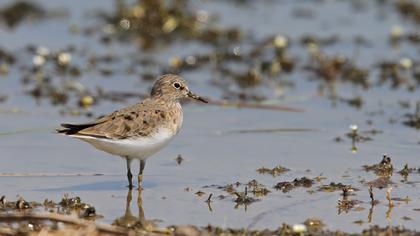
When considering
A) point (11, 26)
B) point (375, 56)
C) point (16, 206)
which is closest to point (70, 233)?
point (16, 206)

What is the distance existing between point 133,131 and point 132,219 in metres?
1.20

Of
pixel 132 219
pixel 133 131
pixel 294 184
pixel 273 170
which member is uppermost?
pixel 133 131

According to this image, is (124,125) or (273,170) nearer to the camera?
(124,125)

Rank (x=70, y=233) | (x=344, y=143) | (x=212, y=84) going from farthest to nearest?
1. (x=212, y=84)
2. (x=344, y=143)
3. (x=70, y=233)

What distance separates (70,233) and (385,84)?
8087mm

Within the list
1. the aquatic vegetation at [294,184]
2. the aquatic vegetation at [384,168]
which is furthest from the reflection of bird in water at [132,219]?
the aquatic vegetation at [384,168]

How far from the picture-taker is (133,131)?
376 inches

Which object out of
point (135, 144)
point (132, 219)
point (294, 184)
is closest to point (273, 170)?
point (294, 184)

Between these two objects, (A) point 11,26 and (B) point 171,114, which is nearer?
(B) point 171,114

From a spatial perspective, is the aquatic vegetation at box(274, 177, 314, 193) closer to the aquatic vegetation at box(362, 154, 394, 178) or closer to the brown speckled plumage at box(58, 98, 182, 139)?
the aquatic vegetation at box(362, 154, 394, 178)

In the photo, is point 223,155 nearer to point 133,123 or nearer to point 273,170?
point 273,170

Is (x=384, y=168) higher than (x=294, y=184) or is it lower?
higher

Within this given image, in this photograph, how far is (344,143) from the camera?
11.5 meters

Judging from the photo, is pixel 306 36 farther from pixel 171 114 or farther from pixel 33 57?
pixel 171 114
